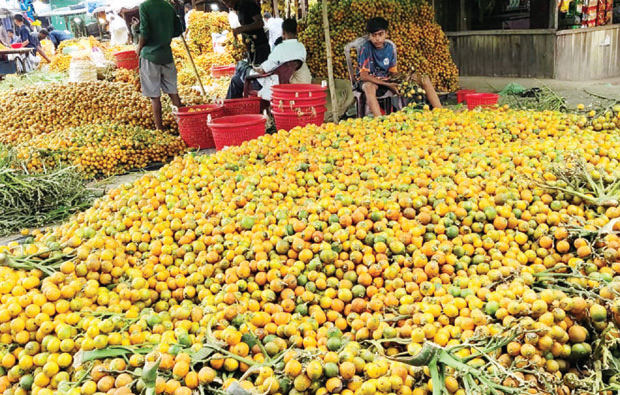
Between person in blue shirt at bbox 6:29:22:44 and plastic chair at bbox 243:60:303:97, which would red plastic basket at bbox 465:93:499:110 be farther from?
person in blue shirt at bbox 6:29:22:44

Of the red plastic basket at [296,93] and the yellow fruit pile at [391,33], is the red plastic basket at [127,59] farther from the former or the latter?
the red plastic basket at [296,93]

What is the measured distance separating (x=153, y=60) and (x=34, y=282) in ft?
16.2

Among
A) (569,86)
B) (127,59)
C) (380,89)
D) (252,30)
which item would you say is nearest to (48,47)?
(127,59)

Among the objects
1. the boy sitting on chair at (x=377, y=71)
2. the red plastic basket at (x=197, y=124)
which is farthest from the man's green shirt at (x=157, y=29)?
the boy sitting on chair at (x=377, y=71)

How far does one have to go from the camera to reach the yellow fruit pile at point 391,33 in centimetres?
760

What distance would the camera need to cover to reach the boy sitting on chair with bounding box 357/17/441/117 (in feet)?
18.3

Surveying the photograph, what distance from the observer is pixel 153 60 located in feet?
20.4

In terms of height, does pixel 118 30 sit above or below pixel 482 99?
above

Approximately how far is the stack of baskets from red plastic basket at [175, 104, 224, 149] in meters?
1.01

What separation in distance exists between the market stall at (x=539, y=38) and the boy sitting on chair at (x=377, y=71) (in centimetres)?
434

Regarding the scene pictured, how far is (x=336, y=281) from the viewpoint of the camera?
2.01m

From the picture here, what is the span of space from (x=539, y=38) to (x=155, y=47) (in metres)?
6.87

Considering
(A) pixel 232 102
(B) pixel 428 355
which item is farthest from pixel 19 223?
(B) pixel 428 355

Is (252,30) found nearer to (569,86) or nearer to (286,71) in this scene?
(286,71)
